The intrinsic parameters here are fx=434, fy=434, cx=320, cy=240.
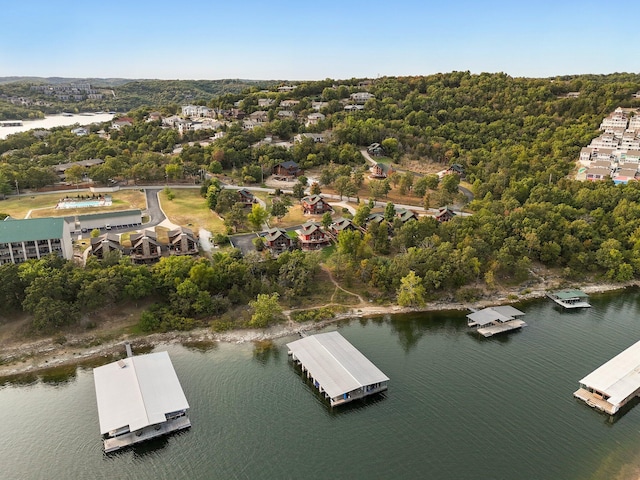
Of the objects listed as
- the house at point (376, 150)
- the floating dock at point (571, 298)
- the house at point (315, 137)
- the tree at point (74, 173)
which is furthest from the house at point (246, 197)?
the floating dock at point (571, 298)

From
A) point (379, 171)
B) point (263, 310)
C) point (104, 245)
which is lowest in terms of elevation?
point (263, 310)

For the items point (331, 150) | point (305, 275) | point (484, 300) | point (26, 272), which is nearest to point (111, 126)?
point (331, 150)

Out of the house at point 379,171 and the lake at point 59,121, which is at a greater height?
the lake at point 59,121

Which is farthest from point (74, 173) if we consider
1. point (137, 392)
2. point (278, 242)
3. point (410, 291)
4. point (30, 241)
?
point (410, 291)

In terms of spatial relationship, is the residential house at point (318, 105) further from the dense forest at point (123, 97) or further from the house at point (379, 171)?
the house at point (379, 171)

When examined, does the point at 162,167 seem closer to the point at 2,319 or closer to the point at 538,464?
the point at 2,319

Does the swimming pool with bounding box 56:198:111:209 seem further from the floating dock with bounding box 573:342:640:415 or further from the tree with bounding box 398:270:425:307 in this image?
the floating dock with bounding box 573:342:640:415

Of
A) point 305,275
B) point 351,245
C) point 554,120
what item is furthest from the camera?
point 554,120

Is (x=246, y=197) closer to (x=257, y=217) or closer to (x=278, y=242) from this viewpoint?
(x=257, y=217)
